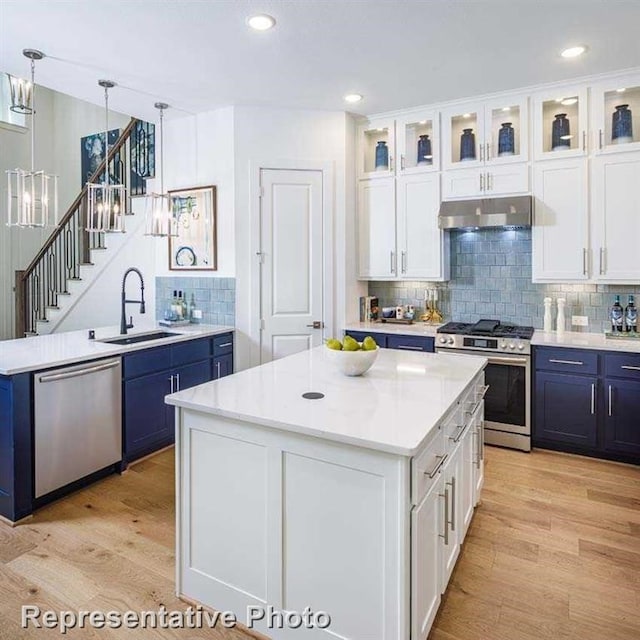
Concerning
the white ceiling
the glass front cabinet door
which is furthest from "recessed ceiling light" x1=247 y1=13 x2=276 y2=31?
the glass front cabinet door

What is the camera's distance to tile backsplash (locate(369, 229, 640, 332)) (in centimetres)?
405

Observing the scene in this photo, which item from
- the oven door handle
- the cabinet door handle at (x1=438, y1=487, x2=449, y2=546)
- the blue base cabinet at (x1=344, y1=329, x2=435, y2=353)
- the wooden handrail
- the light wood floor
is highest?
the wooden handrail

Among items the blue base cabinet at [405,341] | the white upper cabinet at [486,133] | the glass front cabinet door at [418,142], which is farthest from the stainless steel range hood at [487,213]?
Answer: the blue base cabinet at [405,341]

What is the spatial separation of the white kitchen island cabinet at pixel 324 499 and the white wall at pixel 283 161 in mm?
2263

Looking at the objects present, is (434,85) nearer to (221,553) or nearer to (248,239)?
(248,239)

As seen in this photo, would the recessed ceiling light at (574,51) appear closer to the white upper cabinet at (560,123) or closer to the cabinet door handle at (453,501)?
the white upper cabinet at (560,123)

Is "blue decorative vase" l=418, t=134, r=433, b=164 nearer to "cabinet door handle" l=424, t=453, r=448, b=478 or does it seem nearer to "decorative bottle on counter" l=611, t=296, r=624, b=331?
"decorative bottle on counter" l=611, t=296, r=624, b=331

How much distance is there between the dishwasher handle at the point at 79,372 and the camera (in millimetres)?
2840

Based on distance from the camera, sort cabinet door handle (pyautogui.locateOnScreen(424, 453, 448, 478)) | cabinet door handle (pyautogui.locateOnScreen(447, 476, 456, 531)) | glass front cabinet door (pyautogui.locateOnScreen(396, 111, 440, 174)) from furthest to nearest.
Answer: glass front cabinet door (pyautogui.locateOnScreen(396, 111, 440, 174)) → cabinet door handle (pyautogui.locateOnScreen(447, 476, 456, 531)) → cabinet door handle (pyautogui.locateOnScreen(424, 453, 448, 478))

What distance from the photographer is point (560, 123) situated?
388 cm

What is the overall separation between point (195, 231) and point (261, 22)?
7.27 feet

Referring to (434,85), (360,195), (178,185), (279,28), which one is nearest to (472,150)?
(434,85)

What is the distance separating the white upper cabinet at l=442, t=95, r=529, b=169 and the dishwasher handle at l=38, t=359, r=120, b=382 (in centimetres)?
325

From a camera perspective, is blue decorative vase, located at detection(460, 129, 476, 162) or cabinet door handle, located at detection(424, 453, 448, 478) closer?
cabinet door handle, located at detection(424, 453, 448, 478)
